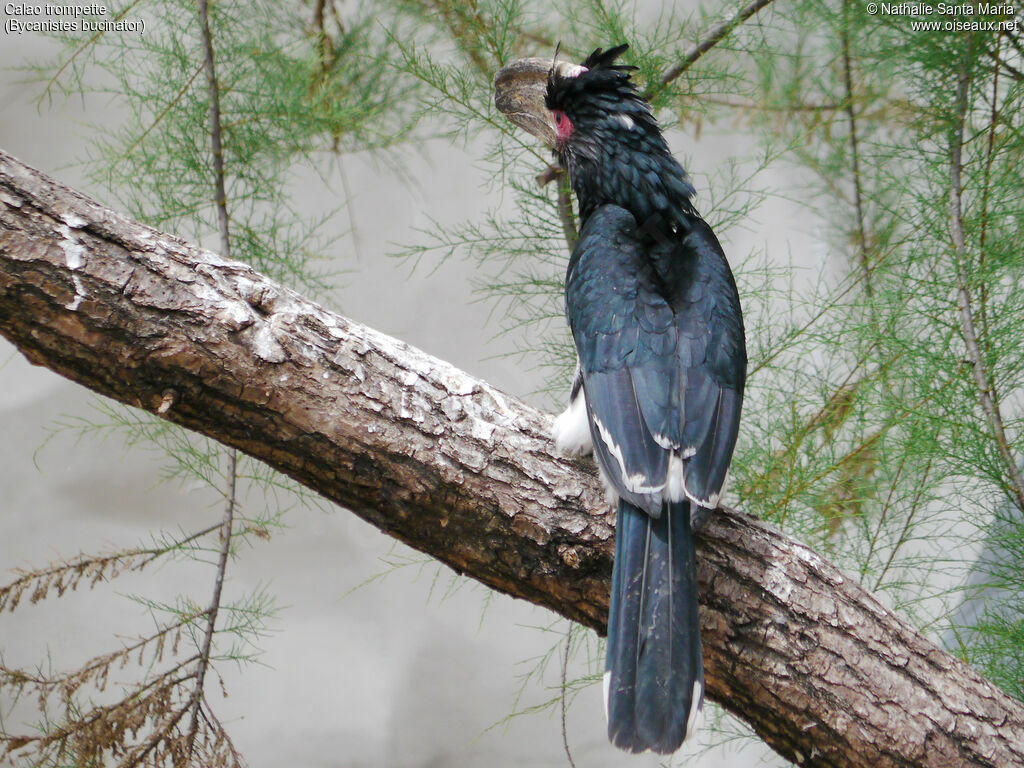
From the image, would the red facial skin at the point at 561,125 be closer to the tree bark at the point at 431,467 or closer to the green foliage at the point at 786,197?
the green foliage at the point at 786,197

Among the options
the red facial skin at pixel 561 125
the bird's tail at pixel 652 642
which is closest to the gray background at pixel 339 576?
the red facial skin at pixel 561 125

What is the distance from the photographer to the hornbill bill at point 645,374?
0.90 meters

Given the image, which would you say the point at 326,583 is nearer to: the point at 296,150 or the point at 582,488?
the point at 296,150

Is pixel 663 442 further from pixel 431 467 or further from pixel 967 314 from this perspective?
pixel 967 314

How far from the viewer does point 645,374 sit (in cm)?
105

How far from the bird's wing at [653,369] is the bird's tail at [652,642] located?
0.05 metres

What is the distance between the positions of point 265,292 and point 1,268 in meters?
0.27

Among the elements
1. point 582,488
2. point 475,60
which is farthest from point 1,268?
point 475,60

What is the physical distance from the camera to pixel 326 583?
225cm

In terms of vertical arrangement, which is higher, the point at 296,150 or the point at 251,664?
the point at 296,150

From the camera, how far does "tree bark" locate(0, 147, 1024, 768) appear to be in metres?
0.92

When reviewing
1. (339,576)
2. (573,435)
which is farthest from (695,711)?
(339,576)

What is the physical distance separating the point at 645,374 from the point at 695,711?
1.27ft

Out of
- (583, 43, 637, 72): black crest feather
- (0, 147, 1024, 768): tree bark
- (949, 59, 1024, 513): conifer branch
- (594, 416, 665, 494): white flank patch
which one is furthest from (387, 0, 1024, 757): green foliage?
(594, 416, 665, 494): white flank patch
